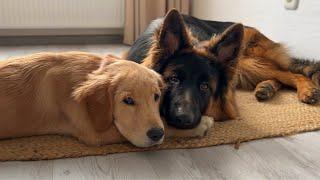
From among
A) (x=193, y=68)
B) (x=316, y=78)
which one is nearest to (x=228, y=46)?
(x=193, y=68)

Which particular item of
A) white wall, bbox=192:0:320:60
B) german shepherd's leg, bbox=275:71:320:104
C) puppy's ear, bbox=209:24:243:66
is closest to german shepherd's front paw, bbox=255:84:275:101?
german shepherd's leg, bbox=275:71:320:104

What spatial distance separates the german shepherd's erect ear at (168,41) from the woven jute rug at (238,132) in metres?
0.43

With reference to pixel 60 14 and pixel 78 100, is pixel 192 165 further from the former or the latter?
pixel 60 14

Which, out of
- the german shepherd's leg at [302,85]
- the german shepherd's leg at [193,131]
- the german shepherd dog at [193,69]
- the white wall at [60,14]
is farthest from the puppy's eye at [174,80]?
the white wall at [60,14]

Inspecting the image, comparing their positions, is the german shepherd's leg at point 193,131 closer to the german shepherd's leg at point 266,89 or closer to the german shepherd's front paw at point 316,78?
the german shepherd's leg at point 266,89

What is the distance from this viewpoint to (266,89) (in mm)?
2443

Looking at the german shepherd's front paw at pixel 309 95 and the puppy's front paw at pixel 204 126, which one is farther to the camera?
the german shepherd's front paw at pixel 309 95

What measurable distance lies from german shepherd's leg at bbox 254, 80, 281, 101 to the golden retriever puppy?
39.3 inches

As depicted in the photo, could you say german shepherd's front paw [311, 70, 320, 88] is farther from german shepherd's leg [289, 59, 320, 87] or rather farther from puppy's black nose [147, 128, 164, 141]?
puppy's black nose [147, 128, 164, 141]

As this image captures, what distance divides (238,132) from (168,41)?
0.56 m

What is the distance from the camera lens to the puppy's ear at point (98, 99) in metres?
1.50

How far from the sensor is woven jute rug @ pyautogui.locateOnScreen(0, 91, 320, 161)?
153 cm

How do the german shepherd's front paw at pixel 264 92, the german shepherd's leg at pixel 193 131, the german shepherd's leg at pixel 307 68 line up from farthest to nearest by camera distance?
1. the german shepherd's leg at pixel 307 68
2. the german shepherd's front paw at pixel 264 92
3. the german shepherd's leg at pixel 193 131

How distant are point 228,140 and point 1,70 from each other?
3.40 feet
